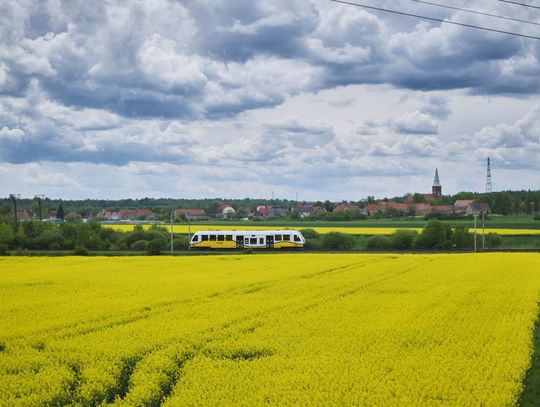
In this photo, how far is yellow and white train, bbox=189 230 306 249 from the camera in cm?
6069

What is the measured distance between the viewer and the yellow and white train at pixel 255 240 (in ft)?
199

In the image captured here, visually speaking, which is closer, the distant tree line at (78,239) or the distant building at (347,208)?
the distant tree line at (78,239)

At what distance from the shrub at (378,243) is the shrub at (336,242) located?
1671 mm

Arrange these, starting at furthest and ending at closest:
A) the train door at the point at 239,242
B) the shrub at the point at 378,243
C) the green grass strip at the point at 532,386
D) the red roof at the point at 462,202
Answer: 1. the red roof at the point at 462,202
2. the shrub at the point at 378,243
3. the train door at the point at 239,242
4. the green grass strip at the point at 532,386

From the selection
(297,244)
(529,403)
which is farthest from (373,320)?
(297,244)

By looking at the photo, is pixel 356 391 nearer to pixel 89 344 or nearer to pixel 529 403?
pixel 529 403

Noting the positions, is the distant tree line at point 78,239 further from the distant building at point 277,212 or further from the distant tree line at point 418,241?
the distant building at point 277,212

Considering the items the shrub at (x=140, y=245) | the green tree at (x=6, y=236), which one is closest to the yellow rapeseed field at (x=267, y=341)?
the shrub at (x=140, y=245)

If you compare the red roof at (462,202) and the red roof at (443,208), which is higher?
the red roof at (462,202)

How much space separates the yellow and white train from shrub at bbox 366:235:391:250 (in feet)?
22.0

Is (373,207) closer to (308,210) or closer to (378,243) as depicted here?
(308,210)

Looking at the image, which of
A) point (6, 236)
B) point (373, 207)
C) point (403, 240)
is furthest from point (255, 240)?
point (373, 207)

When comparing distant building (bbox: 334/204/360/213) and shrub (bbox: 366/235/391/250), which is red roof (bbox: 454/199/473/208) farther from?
shrub (bbox: 366/235/391/250)

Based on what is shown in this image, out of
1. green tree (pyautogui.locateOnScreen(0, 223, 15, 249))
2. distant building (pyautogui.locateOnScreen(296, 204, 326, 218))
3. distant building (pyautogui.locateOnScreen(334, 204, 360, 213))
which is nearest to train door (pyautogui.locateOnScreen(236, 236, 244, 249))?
green tree (pyautogui.locateOnScreen(0, 223, 15, 249))
